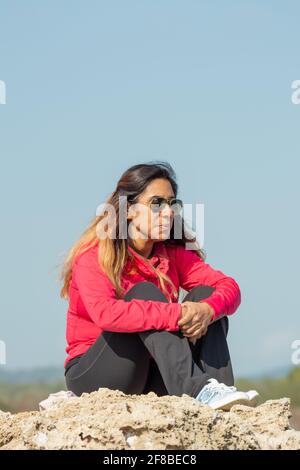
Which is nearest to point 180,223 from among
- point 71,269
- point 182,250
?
point 182,250

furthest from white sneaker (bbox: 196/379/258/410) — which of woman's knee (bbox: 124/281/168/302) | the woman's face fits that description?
the woman's face

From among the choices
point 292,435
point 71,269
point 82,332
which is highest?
point 71,269

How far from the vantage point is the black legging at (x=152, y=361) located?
18.1 ft

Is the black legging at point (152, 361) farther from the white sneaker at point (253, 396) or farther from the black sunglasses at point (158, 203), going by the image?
the black sunglasses at point (158, 203)

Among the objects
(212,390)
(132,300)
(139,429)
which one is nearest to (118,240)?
(132,300)

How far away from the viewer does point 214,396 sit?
5.34 m

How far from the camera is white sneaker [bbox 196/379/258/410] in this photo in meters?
5.29

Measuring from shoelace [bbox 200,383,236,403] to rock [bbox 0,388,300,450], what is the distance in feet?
0.91

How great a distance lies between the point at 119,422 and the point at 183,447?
0.30 metres

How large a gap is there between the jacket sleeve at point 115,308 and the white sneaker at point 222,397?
0.39m

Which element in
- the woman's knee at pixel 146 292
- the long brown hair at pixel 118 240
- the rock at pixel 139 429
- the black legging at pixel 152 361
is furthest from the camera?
the long brown hair at pixel 118 240

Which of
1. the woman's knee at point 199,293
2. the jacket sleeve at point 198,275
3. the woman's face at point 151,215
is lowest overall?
the woman's knee at point 199,293

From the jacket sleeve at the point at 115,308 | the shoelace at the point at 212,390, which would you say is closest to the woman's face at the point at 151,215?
the jacket sleeve at the point at 115,308
